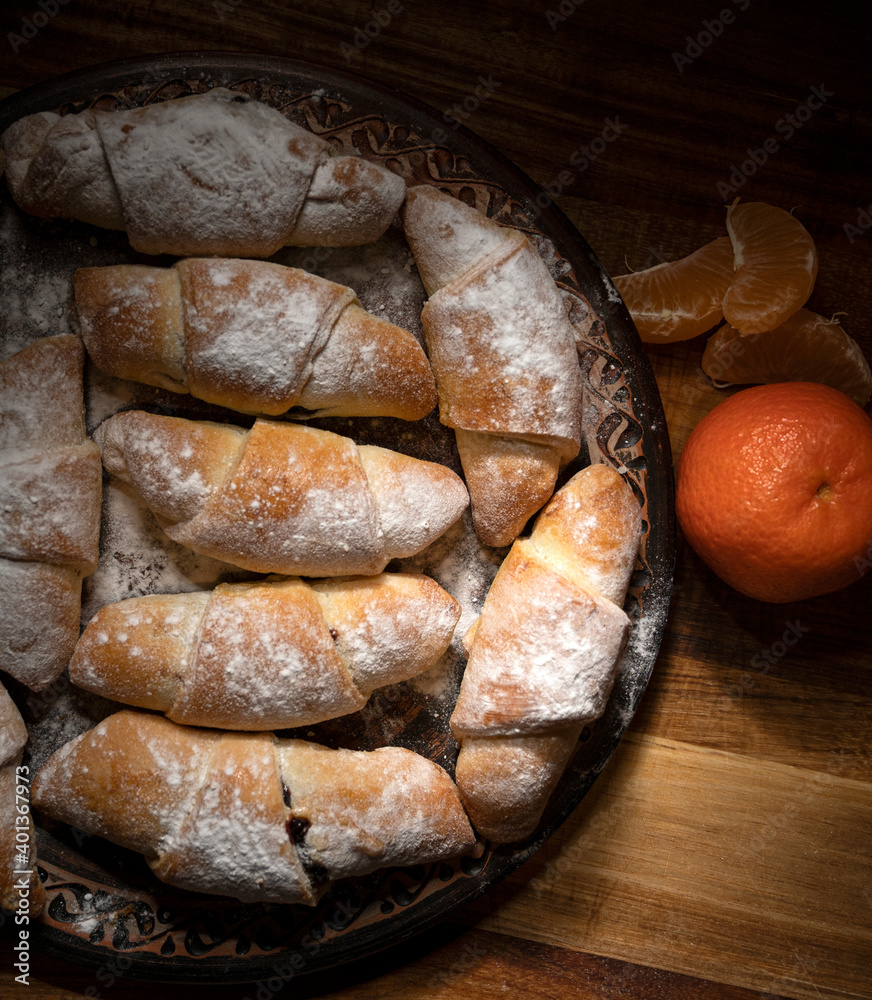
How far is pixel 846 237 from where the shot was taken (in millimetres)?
1712

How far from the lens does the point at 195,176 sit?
137 centimetres

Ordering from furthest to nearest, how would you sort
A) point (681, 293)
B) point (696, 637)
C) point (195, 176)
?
point (696, 637) → point (681, 293) → point (195, 176)

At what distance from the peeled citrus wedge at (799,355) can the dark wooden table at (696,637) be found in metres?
0.10

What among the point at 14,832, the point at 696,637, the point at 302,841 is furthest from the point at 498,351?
the point at 14,832

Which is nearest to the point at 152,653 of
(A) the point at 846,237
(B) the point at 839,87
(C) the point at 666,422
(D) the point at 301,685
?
(D) the point at 301,685

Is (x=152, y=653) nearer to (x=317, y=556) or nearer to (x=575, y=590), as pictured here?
(x=317, y=556)

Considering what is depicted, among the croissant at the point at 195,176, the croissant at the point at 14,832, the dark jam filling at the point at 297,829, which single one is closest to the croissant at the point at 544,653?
the dark jam filling at the point at 297,829

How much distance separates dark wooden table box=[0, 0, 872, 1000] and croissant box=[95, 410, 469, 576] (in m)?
0.77

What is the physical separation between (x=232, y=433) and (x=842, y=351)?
1456 millimetres

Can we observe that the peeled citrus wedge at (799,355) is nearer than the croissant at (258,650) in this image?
No

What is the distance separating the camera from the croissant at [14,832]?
1.38m

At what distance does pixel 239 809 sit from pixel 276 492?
2.19 ft

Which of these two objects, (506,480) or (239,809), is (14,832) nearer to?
(239,809)

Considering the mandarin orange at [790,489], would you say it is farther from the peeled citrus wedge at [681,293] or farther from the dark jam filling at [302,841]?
the dark jam filling at [302,841]
